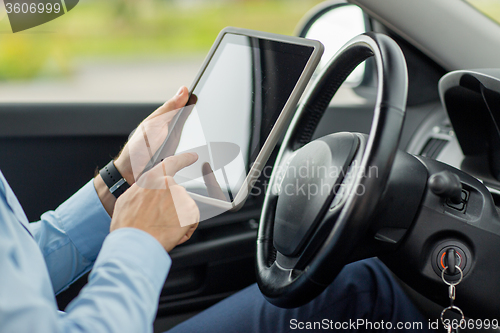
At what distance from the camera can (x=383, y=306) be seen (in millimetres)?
936

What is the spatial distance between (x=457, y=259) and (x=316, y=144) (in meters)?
0.34

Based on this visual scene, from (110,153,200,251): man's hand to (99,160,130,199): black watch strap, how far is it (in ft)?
0.85

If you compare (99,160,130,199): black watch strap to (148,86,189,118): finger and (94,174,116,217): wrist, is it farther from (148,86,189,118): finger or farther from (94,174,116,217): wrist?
(148,86,189,118): finger

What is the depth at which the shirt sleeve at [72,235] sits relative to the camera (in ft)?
3.10

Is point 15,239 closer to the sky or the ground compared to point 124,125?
closer to the sky

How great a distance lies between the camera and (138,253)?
0.65 m

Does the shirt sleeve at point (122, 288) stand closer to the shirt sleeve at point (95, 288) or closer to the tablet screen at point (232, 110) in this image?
the shirt sleeve at point (95, 288)

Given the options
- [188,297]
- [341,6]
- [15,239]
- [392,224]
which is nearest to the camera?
[15,239]

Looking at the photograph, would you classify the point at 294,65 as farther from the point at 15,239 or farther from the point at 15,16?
the point at 15,16

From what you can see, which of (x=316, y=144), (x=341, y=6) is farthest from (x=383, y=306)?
(x=341, y=6)

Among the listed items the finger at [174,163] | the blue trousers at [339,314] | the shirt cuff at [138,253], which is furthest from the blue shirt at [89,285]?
the blue trousers at [339,314]

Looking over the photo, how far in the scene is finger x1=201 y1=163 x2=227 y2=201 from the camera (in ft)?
2.82

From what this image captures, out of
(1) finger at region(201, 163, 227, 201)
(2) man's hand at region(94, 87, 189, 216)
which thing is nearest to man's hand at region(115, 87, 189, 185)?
(2) man's hand at region(94, 87, 189, 216)

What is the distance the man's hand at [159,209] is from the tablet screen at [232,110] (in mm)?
134
